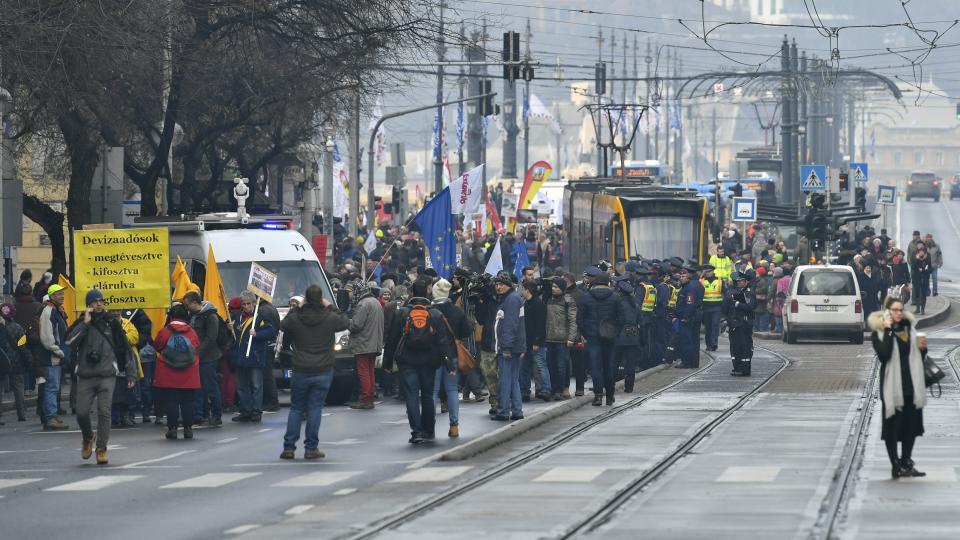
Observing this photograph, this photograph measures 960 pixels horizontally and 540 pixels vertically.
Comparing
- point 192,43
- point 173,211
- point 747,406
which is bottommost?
point 747,406

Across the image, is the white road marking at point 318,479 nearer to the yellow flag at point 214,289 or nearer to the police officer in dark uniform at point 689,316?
the yellow flag at point 214,289

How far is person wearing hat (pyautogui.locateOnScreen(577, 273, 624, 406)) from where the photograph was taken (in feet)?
79.5

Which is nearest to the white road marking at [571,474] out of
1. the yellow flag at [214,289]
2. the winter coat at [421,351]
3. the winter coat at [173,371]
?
the winter coat at [421,351]

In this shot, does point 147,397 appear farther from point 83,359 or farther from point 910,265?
point 910,265

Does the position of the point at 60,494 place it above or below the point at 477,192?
below

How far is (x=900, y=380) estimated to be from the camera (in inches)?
647

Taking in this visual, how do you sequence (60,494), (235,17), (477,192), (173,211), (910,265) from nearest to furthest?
(60,494) < (235,17) < (173,211) < (477,192) < (910,265)

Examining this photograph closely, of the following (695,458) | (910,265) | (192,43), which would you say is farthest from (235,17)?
(910,265)

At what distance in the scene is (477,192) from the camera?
41.6 metres

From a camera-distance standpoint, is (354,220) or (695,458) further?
(354,220)

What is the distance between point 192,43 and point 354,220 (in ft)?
65.2

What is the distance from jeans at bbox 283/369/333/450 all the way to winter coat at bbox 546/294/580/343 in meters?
6.12

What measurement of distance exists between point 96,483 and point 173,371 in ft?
13.8

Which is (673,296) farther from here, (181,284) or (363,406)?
(181,284)
